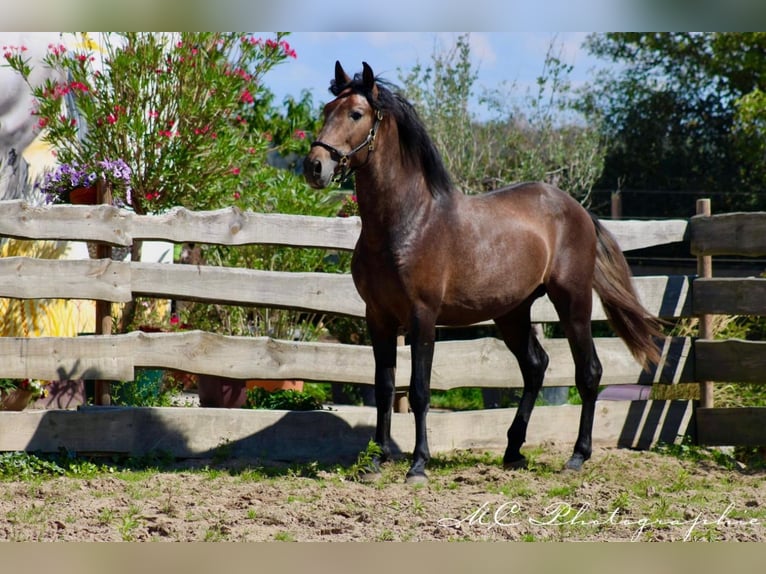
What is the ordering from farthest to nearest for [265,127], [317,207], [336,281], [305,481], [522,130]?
[522,130], [265,127], [317,207], [336,281], [305,481]

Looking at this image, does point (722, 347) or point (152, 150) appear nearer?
point (722, 347)

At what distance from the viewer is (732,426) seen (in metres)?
6.05

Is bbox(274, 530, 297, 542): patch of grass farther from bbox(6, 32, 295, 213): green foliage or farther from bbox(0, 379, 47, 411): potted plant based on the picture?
bbox(6, 32, 295, 213): green foliage

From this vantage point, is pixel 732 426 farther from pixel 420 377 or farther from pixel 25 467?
pixel 25 467

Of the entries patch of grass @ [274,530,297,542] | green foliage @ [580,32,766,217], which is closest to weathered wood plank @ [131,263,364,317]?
patch of grass @ [274,530,297,542]

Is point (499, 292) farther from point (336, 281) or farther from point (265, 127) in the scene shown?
point (265, 127)

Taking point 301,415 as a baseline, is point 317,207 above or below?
above

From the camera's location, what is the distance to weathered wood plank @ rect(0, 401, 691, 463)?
5238 millimetres

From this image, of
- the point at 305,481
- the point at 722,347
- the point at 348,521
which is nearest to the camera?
the point at 348,521

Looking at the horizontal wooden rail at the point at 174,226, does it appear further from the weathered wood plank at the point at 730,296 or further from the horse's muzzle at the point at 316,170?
the weathered wood plank at the point at 730,296

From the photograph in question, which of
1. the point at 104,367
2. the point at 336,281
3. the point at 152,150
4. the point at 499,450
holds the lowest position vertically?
the point at 499,450

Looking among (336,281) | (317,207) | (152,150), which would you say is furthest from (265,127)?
(336,281)

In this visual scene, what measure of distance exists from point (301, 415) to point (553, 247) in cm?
184

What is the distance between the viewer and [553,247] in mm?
5355
